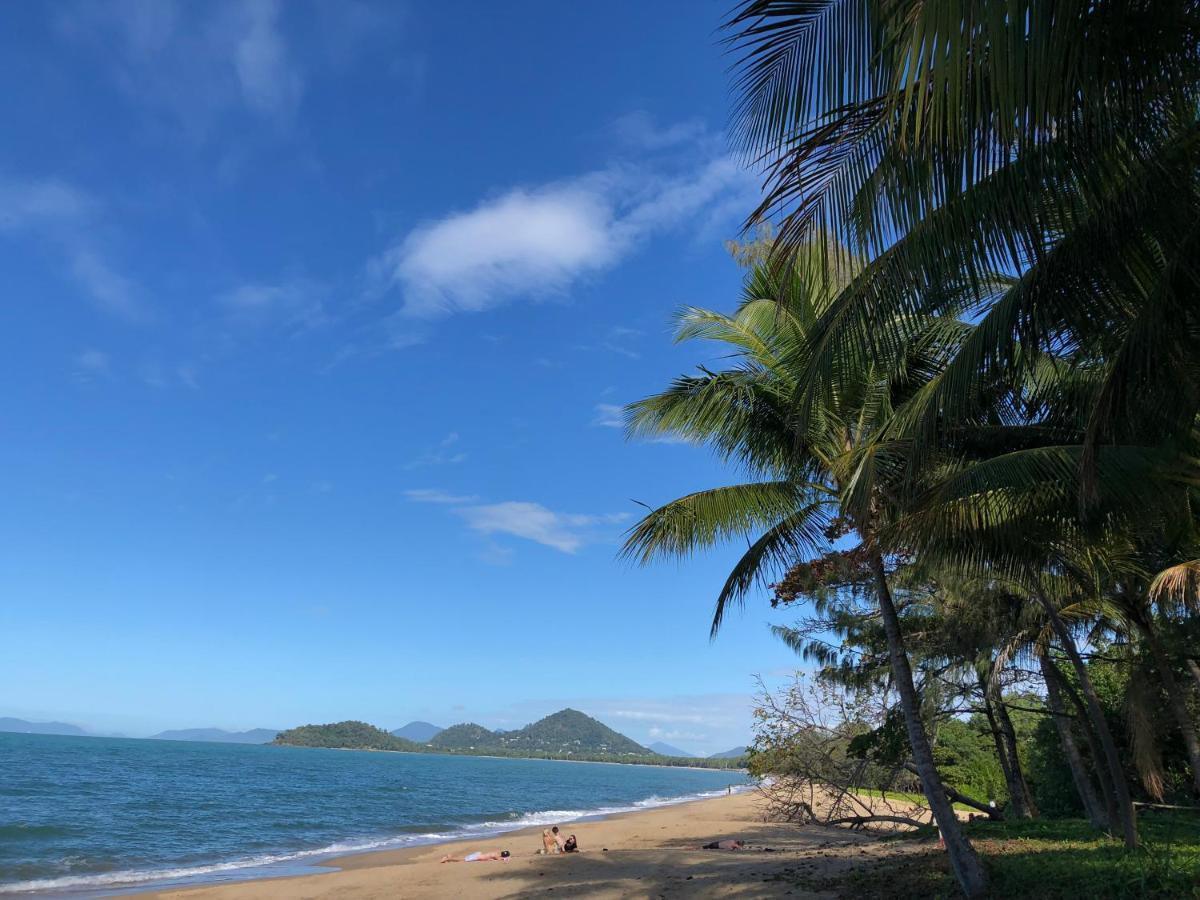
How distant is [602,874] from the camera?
13289 mm

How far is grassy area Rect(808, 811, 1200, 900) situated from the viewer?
682cm

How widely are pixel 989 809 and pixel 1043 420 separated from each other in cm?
1211

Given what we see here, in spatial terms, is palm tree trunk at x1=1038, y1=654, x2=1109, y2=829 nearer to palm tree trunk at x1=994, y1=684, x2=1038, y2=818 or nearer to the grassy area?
the grassy area

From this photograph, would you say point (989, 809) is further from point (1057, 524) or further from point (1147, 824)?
point (1057, 524)

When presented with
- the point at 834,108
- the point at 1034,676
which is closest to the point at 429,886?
the point at 1034,676

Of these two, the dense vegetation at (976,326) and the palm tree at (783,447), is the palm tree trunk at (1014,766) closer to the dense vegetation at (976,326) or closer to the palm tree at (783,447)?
the dense vegetation at (976,326)

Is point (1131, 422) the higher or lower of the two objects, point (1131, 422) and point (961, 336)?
the lower

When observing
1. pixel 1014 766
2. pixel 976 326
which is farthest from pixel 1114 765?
pixel 1014 766

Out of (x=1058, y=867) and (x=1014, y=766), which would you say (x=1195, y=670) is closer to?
(x=1014, y=766)

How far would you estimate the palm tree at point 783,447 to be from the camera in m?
7.88

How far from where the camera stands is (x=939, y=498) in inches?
241

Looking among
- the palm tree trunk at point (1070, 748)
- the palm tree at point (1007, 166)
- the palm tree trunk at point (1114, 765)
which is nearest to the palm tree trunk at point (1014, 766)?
the palm tree trunk at point (1070, 748)

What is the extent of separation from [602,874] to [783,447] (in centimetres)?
881

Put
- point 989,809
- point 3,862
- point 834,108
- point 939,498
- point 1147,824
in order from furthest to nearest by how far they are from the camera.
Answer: point 3,862, point 989,809, point 1147,824, point 939,498, point 834,108
